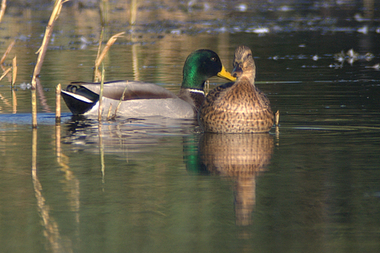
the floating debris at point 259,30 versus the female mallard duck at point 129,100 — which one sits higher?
the floating debris at point 259,30

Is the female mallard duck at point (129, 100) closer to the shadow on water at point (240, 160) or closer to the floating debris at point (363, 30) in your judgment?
the shadow on water at point (240, 160)

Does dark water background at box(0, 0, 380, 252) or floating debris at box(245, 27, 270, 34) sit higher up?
floating debris at box(245, 27, 270, 34)

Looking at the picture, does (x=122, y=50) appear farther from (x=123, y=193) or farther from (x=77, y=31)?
(x=123, y=193)

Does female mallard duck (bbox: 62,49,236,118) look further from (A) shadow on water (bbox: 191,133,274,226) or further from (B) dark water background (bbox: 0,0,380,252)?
(A) shadow on water (bbox: 191,133,274,226)

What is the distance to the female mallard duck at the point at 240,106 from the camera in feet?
27.6

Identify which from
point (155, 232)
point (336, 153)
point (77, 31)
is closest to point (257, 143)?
point (336, 153)

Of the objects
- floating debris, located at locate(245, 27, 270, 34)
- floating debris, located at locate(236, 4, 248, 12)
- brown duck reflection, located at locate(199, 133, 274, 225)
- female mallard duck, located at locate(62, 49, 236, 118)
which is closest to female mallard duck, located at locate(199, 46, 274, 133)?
brown duck reflection, located at locate(199, 133, 274, 225)

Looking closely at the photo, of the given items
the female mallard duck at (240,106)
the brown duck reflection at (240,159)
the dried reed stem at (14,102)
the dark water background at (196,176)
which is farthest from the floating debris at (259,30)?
the brown duck reflection at (240,159)

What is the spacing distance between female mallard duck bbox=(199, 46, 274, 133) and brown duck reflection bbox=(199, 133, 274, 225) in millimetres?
107

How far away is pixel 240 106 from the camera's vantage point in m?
8.42

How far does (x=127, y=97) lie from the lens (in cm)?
1027

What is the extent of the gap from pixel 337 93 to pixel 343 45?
30.9 feet

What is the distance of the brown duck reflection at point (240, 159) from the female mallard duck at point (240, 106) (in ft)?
0.35

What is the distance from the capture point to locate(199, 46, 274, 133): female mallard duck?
8.42 metres
